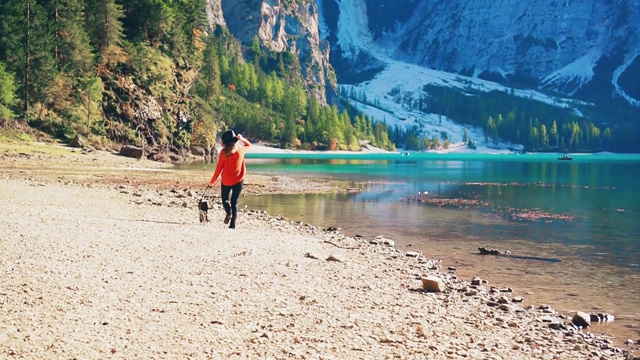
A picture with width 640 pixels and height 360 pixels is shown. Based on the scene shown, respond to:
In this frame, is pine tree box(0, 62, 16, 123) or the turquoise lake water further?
pine tree box(0, 62, 16, 123)

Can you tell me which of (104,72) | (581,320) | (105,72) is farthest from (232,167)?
(105,72)

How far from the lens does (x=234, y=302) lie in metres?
10.6

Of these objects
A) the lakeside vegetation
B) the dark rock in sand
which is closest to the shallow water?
the dark rock in sand

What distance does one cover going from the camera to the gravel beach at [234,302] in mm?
8344

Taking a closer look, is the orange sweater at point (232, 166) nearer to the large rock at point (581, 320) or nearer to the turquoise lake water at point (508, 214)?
the turquoise lake water at point (508, 214)

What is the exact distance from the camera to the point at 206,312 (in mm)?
9781

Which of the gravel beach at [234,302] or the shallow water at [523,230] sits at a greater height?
the gravel beach at [234,302]

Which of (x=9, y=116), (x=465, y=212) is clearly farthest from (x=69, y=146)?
(x=465, y=212)

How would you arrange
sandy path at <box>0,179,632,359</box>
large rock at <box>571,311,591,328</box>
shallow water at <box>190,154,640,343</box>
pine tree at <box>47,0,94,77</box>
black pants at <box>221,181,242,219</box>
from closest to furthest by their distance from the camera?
1. sandy path at <box>0,179,632,359</box>
2. large rock at <box>571,311,591,328</box>
3. shallow water at <box>190,154,640,343</box>
4. black pants at <box>221,181,242,219</box>
5. pine tree at <box>47,0,94,77</box>

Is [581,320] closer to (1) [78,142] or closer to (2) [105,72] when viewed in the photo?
(1) [78,142]

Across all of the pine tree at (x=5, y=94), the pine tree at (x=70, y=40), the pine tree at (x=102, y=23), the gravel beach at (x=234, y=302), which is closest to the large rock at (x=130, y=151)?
the pine tree at (x=70, y=40)

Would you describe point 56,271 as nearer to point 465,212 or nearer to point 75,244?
point 75,244

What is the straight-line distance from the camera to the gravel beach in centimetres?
834

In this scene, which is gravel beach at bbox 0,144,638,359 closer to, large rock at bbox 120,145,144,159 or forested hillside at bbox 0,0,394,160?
forested hillside at bbox 0,0,394,160
